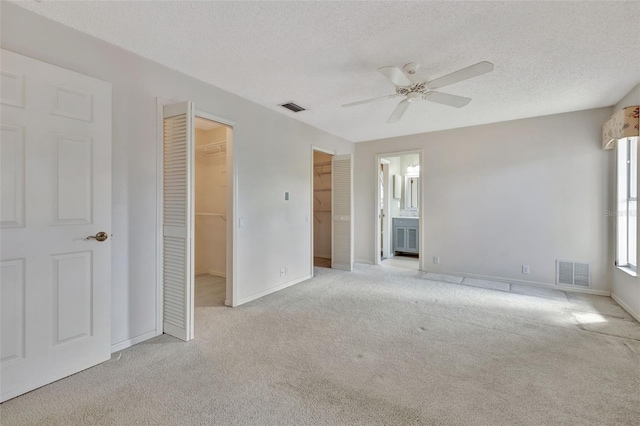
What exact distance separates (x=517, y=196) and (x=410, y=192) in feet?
10.1

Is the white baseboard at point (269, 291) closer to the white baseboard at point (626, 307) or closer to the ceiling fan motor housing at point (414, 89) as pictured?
the ceiling fan motor housing at point (414, 89)

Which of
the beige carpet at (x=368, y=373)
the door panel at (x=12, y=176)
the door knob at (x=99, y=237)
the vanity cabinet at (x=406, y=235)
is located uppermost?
the door panel at (x=12, y=176)

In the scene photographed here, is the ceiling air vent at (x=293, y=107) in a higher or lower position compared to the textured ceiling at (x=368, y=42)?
higher

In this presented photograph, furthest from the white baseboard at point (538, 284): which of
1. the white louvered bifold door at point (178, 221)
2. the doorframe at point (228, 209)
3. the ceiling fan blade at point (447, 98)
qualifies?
the white louvered bifold door at point (178, 221)

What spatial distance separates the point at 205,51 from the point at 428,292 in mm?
3869

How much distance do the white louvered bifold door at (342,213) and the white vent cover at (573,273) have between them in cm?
314

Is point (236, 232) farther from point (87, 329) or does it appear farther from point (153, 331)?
point (87, 329)

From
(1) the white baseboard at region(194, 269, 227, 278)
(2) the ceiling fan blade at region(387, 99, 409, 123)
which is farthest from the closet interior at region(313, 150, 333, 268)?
(2) the ceiling fan blade at region(387, 99, 409, 123)

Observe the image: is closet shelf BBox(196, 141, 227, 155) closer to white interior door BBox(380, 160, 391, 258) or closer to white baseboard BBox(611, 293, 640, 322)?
white interior door BBox(380, 160, 391, 258)

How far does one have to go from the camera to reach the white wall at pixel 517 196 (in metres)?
4.05

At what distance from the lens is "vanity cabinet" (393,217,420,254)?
22.1 feet

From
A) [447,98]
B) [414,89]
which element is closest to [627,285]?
[447,98]

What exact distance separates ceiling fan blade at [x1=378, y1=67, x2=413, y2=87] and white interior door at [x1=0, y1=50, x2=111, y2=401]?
7.24ft

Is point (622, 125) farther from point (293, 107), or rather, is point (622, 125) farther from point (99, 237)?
point (99, 237)
